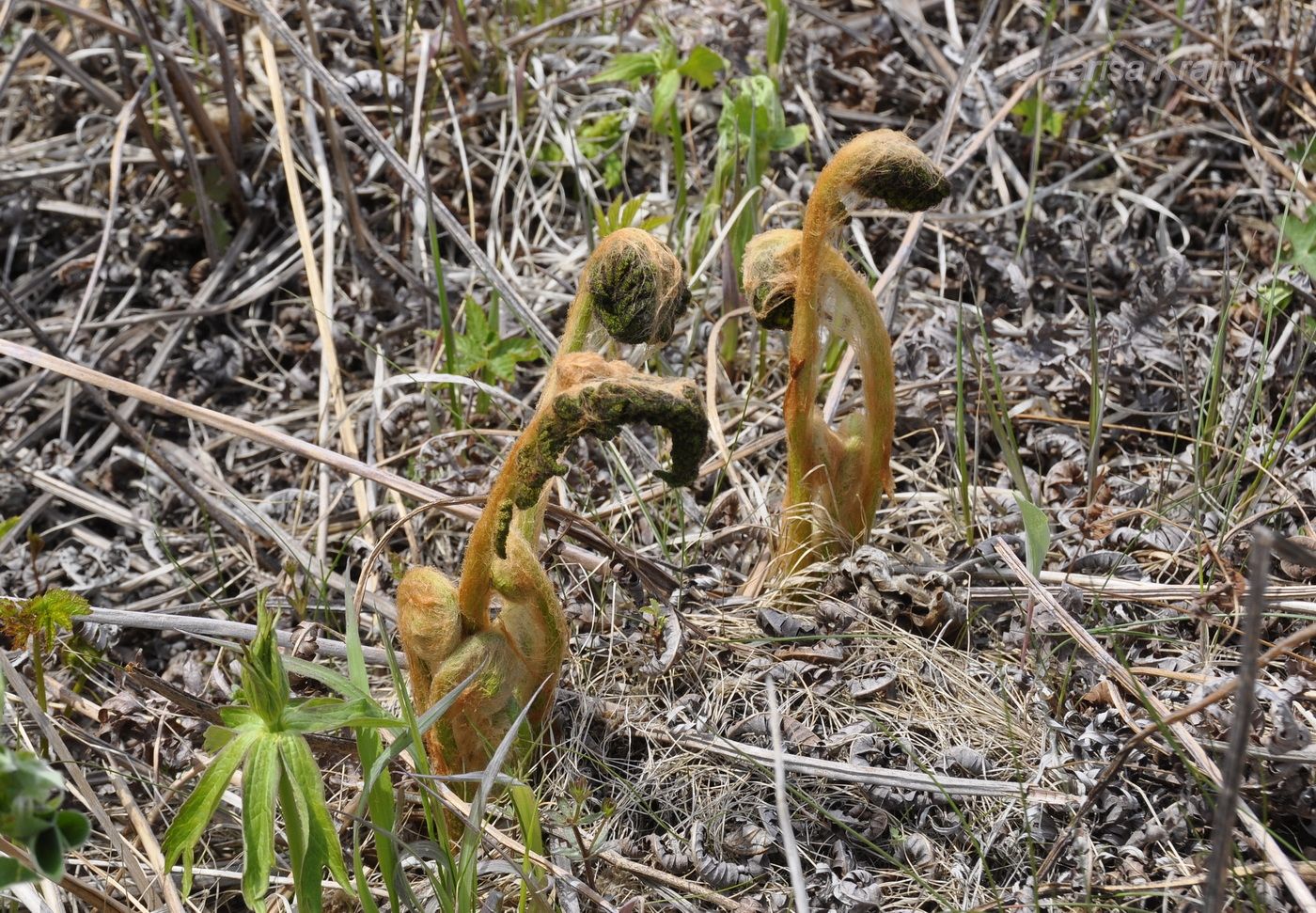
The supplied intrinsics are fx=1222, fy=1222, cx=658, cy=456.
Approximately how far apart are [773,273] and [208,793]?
3.73ft

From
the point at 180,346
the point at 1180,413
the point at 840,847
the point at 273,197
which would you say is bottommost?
the point at 840,847

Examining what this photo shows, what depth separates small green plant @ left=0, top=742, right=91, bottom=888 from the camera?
1.16 m

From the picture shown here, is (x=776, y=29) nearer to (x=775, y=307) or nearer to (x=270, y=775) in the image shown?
(x=775, y=307)

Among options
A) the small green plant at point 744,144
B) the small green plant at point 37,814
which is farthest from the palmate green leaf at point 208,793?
the small green plant at point 744,144

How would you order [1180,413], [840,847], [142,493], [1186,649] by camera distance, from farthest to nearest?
[142,493], [1180,413], [1186,649], [840,847]

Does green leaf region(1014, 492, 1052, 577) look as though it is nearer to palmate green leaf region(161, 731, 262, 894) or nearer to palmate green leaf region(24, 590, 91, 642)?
palmate green leaf region(161, 731, 262, 894)

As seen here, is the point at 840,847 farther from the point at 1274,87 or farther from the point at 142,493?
the point at 1274,87

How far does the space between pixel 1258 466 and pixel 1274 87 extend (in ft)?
4.76

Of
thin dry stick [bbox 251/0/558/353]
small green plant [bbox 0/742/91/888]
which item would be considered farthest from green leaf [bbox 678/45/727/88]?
small green plant [bbox 0/742/91/888]

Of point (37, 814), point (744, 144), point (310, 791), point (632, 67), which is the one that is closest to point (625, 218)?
point (744, 144)

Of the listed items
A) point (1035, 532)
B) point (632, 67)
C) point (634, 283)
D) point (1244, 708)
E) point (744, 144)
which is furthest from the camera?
point (632, 67)

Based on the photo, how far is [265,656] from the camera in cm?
151

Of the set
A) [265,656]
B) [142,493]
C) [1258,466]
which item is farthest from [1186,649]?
[142,493]

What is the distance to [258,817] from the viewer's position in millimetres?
1479
